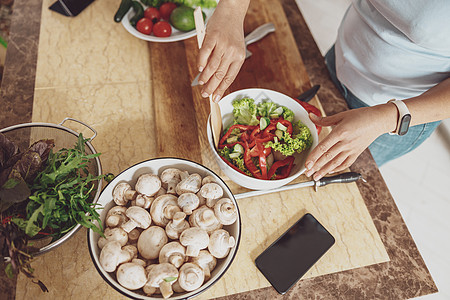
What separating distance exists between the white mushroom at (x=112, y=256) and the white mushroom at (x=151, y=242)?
0.14ft

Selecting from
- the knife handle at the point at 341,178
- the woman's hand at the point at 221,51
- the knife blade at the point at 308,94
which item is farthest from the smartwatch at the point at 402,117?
the woman's hand at the point at 221,51

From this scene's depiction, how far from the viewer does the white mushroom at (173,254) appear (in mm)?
689

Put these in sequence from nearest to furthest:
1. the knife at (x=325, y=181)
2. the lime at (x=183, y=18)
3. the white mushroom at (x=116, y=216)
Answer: the white mushroom at (x=116, y=216) → the knife at (x=325, y=181) → the lime at (x=183, y=18)

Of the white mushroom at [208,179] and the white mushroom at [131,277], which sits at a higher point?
the white mushroom at [208,179]

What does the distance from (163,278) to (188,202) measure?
17 centimetres

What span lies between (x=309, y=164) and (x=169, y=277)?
0.47 metres

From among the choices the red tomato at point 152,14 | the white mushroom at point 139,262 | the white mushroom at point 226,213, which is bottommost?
the white mushroom at point 139,262

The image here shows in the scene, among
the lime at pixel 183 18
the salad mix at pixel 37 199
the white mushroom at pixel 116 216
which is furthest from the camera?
the lime at pixel 183 18

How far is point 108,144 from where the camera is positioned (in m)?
1.01

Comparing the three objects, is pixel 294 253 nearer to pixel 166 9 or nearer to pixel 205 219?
pixel 205 219

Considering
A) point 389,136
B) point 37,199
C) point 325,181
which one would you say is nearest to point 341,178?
point 325,181

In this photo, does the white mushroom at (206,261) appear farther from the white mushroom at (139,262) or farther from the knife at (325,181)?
the knife at (325,181)

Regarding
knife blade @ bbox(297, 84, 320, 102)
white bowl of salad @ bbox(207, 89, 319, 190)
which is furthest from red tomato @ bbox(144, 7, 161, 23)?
knife blade @ bbox(297, 84, 320, 102)

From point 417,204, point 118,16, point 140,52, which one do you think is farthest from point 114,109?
point 417,204
